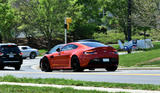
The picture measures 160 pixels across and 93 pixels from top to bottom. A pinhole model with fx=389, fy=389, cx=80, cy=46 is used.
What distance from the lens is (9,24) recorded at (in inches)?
2031

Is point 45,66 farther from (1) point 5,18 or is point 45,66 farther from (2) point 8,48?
(1) point 5,18

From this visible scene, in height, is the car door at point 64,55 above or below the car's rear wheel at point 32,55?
above

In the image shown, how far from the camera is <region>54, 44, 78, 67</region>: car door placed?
1867 centimetres

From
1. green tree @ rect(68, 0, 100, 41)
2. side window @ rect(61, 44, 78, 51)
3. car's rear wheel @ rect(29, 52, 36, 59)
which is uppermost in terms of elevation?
side window @ rect(61, 44, 78, 51)

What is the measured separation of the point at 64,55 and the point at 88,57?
5.75ft

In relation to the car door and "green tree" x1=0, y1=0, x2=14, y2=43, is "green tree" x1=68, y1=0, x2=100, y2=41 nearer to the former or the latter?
"green tree" x1=0, y1=0, x2=14, y2=43

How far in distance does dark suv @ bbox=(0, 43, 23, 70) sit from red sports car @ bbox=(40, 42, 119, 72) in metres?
5.52

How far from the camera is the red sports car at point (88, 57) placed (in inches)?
696

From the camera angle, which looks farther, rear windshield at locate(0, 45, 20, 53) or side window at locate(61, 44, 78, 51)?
rear windshield at locate(0, 45, 20, 53)

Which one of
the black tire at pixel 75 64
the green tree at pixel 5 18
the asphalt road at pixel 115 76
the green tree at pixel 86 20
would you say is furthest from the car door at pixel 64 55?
the green tree at pixel 86 20

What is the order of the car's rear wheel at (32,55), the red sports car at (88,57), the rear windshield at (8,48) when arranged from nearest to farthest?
the red sports car at (88,57) → the rear windshield at (8,48) → the car's rear wheel at (32,55)

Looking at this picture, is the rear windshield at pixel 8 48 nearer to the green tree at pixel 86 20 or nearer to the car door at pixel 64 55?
the car door at pixel 64 55

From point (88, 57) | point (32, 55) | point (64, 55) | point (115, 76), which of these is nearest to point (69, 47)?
point (64, 55)

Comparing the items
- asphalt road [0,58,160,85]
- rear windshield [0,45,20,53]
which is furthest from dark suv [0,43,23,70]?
asphalt road [0,58,160,85]
